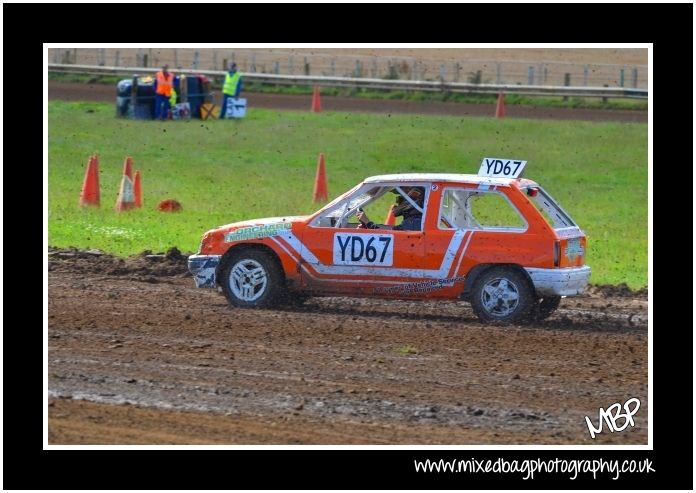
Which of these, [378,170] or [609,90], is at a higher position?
[609,90]

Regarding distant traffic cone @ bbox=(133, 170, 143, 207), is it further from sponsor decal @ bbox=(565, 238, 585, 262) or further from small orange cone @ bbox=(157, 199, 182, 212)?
sponsor decal @ bbox=(565, 238, 585, 262)

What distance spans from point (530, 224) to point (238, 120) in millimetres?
21004

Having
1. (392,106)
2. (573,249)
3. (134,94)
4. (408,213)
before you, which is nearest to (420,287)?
(408,213)

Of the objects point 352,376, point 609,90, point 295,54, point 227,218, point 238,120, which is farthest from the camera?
point 295,54

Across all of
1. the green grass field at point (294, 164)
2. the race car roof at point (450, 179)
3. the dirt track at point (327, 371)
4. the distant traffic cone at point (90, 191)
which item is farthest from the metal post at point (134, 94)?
the race car roof at point (450, 179)

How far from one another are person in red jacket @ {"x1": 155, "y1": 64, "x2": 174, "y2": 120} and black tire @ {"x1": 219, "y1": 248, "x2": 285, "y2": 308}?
1862 cm

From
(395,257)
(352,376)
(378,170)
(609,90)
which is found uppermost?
(609,90)

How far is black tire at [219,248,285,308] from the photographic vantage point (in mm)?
12688

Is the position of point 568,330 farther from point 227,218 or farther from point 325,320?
point 227,218

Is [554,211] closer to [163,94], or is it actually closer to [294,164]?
[294,164]

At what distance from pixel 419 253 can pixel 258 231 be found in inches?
67.7

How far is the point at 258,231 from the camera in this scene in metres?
12.7

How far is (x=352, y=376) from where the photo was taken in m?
9.87

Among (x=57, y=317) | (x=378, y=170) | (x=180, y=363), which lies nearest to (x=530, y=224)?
(x=180, y=363)
